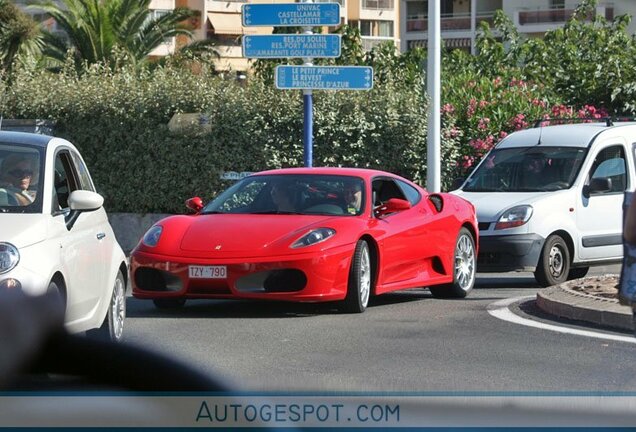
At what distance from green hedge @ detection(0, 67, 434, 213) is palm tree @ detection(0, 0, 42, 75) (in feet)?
78.9

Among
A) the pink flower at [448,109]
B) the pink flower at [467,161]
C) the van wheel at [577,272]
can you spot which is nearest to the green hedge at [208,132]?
the pink flower at [448,109]

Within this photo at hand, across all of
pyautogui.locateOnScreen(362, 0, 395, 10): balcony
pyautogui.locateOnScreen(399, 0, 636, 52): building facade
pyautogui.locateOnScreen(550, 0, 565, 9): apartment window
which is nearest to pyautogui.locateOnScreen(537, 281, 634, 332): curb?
pyautogui.locateOnScreen(399, 0, 636, 52): building facade

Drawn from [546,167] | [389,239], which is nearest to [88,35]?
[546,167]

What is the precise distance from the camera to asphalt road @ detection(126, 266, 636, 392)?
26.4ft

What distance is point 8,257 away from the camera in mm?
7254

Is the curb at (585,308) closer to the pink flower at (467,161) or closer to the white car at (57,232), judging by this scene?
the white car at (57,232)

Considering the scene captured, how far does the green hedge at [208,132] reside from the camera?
848 inches

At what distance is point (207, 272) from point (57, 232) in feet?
11.2

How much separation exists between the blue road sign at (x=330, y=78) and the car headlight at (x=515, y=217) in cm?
550

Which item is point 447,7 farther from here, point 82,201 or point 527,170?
point 82,201

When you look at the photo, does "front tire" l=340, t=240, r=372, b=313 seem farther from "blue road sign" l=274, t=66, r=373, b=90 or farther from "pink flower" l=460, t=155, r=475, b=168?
"pink flower" l=460, t=155, r=475, b=168

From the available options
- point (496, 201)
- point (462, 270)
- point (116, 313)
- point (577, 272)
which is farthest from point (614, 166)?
point (116, 313)

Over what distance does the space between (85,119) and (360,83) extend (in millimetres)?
5285

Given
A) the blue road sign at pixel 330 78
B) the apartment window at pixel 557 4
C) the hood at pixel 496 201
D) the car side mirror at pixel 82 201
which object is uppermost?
the apartment window at pixel 557 4
